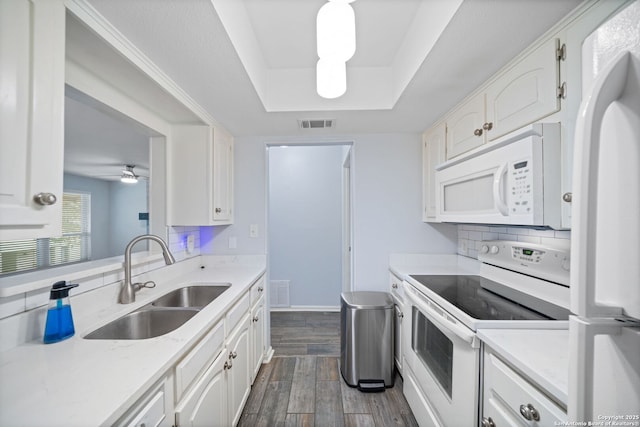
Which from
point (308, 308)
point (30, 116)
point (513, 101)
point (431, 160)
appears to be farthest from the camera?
point (308, 308)

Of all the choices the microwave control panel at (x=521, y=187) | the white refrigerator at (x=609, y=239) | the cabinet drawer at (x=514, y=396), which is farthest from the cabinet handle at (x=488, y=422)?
the microwave control panel at (x=521, y=187)

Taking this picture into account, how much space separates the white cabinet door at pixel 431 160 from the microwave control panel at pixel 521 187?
0.88 m

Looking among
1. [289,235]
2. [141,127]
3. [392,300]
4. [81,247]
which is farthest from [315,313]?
[141,127]

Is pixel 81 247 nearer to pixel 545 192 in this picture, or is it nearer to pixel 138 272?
pixel 138 272

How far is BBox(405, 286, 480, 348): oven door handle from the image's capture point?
1.03 meters

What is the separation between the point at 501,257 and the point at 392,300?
84 centimetres

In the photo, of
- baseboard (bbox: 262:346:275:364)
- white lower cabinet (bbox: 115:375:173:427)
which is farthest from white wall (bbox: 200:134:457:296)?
white lower cabinet (bbox: 115:375:173:427)

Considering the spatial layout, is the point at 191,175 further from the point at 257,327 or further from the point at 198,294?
the point at 257,327

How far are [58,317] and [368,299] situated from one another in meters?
1.79

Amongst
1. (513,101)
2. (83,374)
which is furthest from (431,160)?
(83,374)

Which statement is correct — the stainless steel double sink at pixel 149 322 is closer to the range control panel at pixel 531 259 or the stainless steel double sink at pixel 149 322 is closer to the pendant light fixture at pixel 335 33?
the pendant light fixture at pixel 335 33

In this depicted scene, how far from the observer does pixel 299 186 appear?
353cm

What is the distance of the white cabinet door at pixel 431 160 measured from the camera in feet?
6.53

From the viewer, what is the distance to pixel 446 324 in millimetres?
1167
